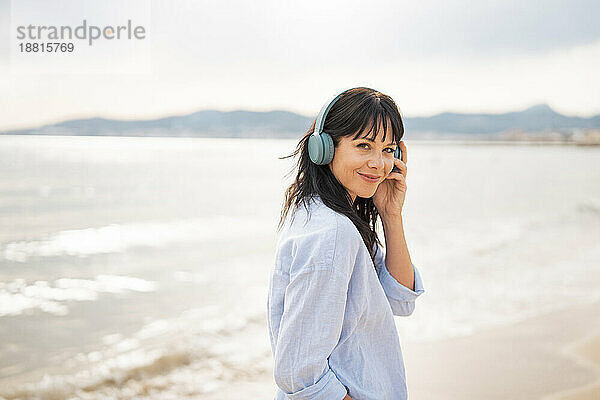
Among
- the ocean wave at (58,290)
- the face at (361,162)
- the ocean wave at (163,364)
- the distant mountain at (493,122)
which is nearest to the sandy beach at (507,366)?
the ocean wave at (163,364)

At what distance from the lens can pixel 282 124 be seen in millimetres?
24016

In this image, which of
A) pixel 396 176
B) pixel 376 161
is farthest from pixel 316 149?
pixel 396 176

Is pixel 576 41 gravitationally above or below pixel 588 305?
above

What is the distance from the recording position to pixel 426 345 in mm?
4129

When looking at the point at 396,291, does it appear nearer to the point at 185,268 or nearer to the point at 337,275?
the point at 337,275

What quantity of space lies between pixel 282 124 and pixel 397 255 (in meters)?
22.6

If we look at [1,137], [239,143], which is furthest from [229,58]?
[1,137]

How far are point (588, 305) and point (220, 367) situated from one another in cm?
284

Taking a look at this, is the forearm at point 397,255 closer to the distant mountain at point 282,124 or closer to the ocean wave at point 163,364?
the ocean wave at point 163,364

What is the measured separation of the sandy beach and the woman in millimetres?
2024

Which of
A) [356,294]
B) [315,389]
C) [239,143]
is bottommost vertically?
[239,143]

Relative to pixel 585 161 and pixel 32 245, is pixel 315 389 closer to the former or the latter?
pixel 32 245

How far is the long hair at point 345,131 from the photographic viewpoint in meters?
1.42

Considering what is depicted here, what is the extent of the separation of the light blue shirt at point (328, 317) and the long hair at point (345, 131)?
1.7 inches
